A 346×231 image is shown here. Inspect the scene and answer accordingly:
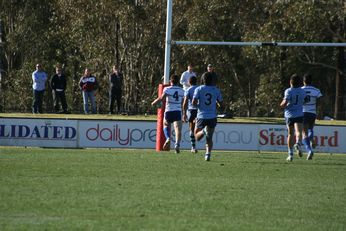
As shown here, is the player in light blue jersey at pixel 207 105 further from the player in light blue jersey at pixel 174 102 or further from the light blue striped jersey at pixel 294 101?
the player in light blue jersey at pixel 174 102

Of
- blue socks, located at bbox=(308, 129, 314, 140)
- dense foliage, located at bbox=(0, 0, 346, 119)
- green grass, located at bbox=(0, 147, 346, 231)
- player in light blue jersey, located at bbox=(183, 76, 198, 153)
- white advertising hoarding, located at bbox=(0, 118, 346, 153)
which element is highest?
dense foliage, located at bbox=(0, 0, 346, 119)

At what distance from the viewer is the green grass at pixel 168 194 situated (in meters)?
12.2

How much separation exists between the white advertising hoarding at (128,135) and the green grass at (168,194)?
7.18 m

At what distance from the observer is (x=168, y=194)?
15.0 meters

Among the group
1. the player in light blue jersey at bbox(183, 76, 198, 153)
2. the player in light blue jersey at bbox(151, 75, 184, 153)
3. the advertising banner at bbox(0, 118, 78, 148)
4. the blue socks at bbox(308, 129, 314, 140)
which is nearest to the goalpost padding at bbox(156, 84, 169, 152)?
the player in light blue jersey at bbox(183, 76, 198, 153)

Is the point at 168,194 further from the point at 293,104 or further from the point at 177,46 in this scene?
the point at 177,46

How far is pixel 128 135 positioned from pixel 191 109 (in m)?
4.61

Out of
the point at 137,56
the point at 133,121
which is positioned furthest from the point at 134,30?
the point at 133,121

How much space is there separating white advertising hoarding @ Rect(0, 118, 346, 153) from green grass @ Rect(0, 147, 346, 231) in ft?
23.5

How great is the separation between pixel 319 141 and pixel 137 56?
56.4ft

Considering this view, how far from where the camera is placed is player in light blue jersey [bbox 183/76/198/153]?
2457cm

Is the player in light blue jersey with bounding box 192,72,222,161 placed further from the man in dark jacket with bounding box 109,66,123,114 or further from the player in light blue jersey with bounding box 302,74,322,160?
the man in dark jacket with bounding box 109,66,123,114

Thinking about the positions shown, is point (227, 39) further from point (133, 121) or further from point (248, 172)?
point (248, 172)

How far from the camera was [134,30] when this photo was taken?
44875 millimetres
